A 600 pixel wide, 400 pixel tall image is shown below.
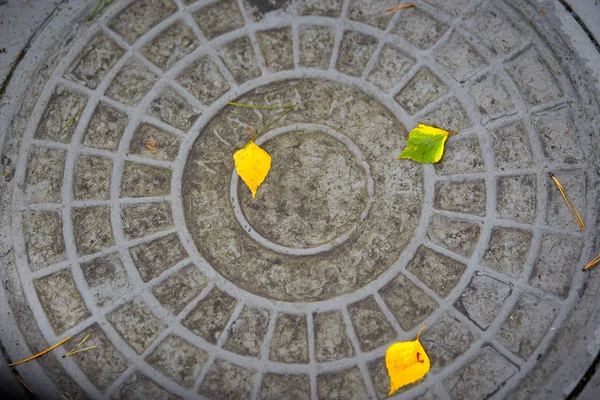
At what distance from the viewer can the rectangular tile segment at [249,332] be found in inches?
110

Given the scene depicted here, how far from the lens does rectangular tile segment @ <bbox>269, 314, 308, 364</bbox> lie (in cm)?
279

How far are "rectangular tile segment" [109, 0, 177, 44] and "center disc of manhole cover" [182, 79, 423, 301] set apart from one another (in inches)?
25.9

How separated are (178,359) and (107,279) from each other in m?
0.60

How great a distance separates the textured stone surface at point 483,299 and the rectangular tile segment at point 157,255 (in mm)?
1605

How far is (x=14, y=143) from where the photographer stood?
9.41 feet

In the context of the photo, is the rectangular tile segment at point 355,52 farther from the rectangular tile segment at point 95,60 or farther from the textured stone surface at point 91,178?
the textured stone surface at point 91,178

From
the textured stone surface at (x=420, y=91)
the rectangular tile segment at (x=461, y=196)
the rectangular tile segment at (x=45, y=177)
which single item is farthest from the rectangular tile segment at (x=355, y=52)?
the rectangular tile segment at (x=45, y=177)

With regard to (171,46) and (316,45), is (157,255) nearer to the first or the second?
(171,46)

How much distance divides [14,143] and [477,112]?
2650mm

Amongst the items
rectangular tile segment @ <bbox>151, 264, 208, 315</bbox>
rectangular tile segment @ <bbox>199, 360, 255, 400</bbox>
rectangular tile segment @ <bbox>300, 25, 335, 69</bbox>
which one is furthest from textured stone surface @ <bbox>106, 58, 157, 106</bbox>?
rectangular tile segment @ <bbox>199, 360, 255, 400</bbox>

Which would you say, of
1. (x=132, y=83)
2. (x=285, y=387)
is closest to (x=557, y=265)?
(x=285, y=387)

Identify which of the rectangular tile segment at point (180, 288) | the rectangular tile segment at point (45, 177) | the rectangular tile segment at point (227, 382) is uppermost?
the rectangular tile segment at point (45, 177)

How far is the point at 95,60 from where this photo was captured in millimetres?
2904

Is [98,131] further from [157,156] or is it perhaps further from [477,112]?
[477,112]
